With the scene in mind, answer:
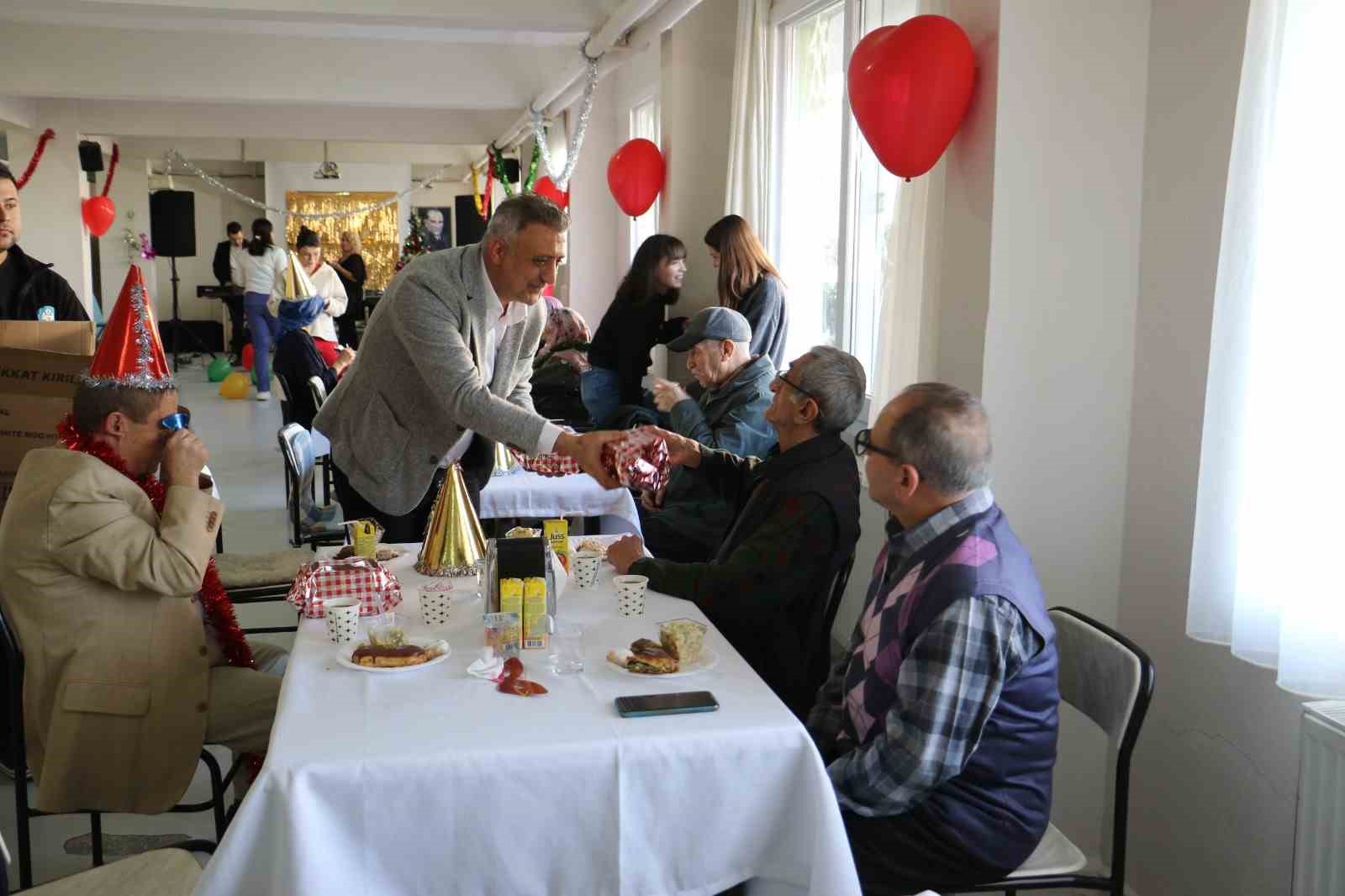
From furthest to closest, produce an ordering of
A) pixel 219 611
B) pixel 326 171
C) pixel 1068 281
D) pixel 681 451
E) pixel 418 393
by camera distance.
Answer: pixel 326 171 < pixel 418 393 < pixel 681 451 < pixel 1068 281 < pixel 219 611

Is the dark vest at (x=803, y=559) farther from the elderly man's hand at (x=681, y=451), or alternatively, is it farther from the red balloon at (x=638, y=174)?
the red balloon at (x=638, y=174)

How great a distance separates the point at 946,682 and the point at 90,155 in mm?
13440

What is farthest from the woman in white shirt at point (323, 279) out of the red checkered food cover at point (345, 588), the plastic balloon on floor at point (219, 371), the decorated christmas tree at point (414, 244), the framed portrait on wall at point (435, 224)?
the framed portrait on wall at point (435, 224)

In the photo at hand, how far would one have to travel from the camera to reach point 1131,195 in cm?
276

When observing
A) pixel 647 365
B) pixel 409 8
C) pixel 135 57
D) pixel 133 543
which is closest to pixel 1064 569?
pixel 133 543

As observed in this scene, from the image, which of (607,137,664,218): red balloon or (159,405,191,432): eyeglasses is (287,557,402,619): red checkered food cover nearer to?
(159,405,191,432): eyeglasses

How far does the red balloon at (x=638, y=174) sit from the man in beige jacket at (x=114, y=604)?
500cm

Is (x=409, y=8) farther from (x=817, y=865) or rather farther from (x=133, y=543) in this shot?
(x=817, y=865)

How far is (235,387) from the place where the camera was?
40.6 ft

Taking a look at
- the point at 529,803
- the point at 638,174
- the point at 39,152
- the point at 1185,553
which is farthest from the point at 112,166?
the point at 529,803

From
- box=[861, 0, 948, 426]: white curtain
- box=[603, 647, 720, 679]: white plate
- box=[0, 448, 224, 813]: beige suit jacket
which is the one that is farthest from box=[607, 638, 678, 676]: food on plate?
box=[861, 0, 948, 426]: white curtain

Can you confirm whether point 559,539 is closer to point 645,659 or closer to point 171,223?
point 645,659

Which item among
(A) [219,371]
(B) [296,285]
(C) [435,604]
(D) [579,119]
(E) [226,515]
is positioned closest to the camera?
(C) [435,604]

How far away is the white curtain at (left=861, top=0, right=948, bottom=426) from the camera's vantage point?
10.1 ft
